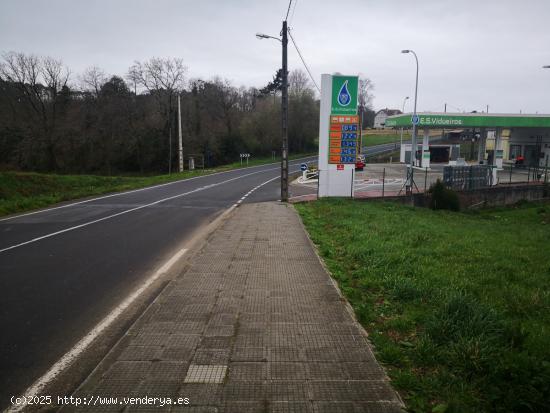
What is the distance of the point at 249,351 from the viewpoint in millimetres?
4363

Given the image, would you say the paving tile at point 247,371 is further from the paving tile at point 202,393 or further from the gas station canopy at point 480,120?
the gas station canopy at point 480,120

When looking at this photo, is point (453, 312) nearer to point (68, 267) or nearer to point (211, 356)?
point (211, 356)

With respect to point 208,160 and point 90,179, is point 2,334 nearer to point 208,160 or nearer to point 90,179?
point 90,179

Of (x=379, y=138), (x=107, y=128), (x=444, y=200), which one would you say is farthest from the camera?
(x=379, y=138)

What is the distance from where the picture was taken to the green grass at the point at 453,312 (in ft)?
12.0

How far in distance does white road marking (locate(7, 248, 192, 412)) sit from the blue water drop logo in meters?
14.6

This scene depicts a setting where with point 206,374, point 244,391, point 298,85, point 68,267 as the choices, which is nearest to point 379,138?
point 298,85

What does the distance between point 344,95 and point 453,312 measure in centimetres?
1589

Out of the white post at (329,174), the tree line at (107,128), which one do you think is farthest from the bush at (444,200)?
the tree line at (107,128)

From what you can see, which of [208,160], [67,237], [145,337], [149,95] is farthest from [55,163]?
[145,337]

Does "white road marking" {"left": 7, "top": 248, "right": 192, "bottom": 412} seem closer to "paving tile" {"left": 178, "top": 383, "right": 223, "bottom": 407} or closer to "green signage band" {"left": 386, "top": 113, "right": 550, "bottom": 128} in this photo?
"paving tile" {"left": 178, "top": 383, "right": 223, "bottom": 407}

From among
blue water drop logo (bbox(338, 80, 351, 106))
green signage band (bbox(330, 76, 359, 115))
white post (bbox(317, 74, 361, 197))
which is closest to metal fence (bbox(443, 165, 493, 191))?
white post (bbox(317, 74, 361, 197))

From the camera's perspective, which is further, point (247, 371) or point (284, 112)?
point (284, 112)

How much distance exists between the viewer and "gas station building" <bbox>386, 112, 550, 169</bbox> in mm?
39281
